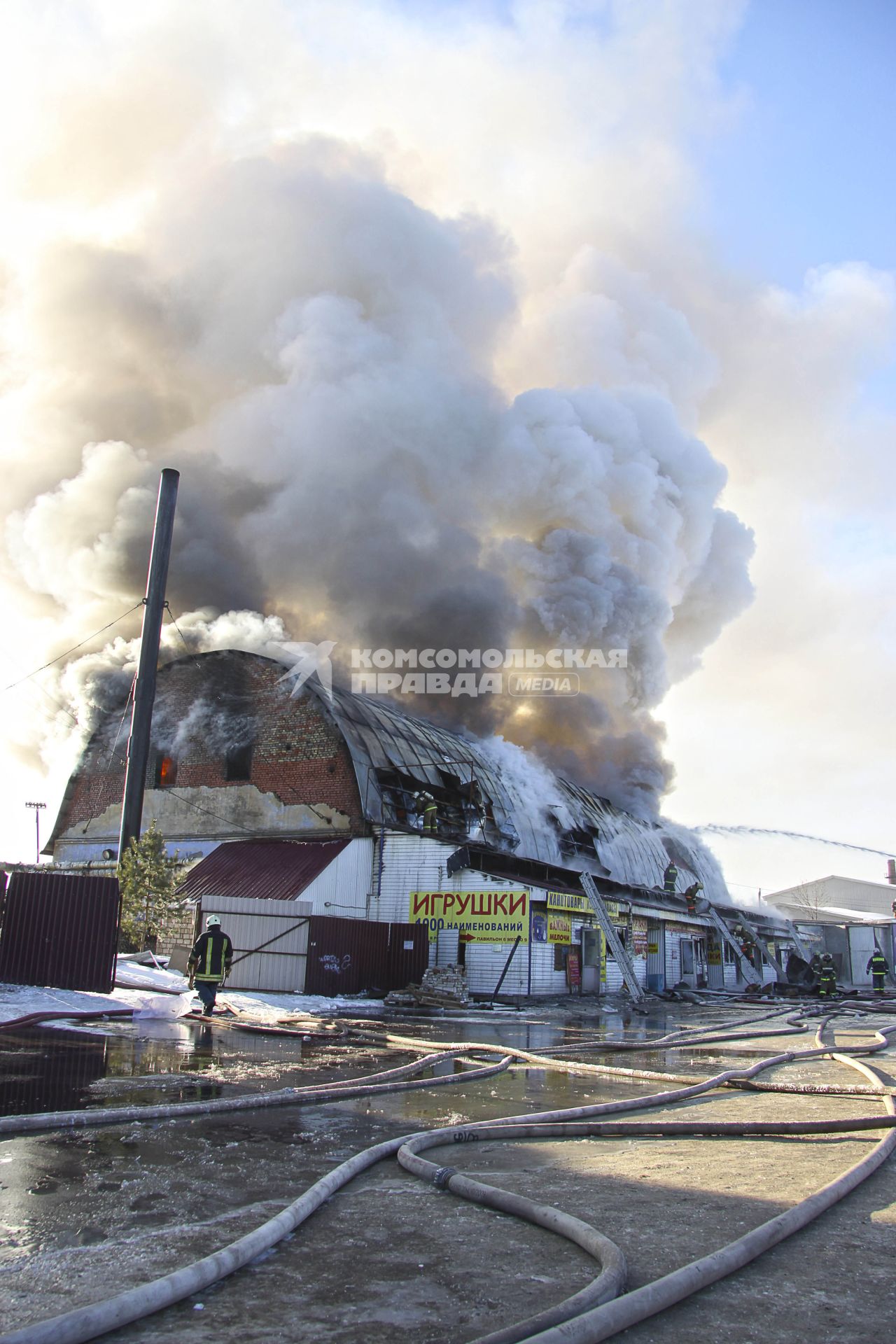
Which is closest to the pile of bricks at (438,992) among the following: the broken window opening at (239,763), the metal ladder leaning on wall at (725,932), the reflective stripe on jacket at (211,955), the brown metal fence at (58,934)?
the reflective stripe on jacket at (211,955)

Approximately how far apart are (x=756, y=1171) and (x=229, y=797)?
19.0 meters

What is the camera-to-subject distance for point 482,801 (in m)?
23.5

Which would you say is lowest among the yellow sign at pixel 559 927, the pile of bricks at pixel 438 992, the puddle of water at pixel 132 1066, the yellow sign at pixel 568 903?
the pile of bricks at pixel 438 992

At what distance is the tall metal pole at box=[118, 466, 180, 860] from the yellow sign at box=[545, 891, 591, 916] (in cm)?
894

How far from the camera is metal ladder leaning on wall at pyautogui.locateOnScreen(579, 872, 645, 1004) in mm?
18516

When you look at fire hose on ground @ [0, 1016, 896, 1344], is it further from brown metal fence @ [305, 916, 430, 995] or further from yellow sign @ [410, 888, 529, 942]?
yellow sign @ [410, 888, 529, 942]

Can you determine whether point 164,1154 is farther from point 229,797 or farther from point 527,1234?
point 229,797

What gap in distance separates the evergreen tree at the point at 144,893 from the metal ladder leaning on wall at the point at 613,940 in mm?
8586

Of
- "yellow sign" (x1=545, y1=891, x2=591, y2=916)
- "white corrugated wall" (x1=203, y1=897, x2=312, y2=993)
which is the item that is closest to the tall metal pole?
"white corrugated wall" (x1=203, y1=897, x2=312, y2=993)

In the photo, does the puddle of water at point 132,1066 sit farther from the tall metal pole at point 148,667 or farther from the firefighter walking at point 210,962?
the tall metal pole at point 148,667

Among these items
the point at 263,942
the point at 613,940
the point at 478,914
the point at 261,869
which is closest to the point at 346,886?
the point at 261,869

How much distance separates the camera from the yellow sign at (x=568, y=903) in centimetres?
1861

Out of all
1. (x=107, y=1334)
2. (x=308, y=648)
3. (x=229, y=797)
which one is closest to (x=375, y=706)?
(x=308, y=648)

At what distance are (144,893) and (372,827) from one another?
5.06 m
